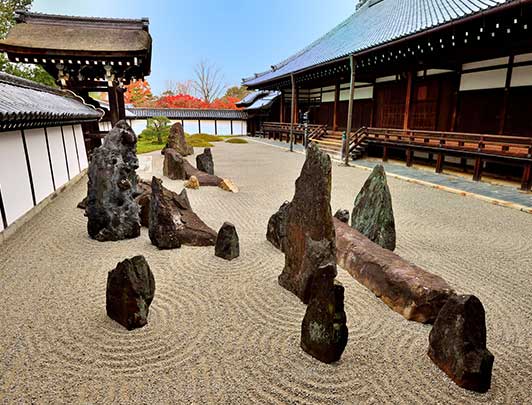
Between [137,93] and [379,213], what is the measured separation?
4416 centimetres

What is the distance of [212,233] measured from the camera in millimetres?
5668

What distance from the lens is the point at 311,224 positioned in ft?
12.6

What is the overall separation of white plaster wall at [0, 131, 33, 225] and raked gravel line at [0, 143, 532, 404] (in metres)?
0.46

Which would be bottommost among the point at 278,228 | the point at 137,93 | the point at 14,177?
the point at 278,228

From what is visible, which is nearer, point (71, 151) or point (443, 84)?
point (71, 151)

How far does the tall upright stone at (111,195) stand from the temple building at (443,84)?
896cm

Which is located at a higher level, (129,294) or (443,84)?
(443,84)

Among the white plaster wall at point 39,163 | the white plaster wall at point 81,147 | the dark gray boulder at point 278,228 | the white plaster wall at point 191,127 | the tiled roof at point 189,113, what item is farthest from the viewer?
the white plaster wall at point 191,127

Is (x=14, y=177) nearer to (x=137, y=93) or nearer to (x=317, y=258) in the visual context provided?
(x=317, y=258)

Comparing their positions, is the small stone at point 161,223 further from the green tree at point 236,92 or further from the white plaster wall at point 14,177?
the green tree at point 236,92

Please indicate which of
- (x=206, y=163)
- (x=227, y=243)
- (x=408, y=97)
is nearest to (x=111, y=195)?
(x=227, y=243)

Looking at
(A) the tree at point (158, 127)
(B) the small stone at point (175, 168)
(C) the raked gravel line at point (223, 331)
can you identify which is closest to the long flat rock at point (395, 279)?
(C) the raked gravel line at point (223, 331)

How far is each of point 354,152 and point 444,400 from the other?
559 inches

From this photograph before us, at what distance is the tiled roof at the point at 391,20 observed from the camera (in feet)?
36.3
